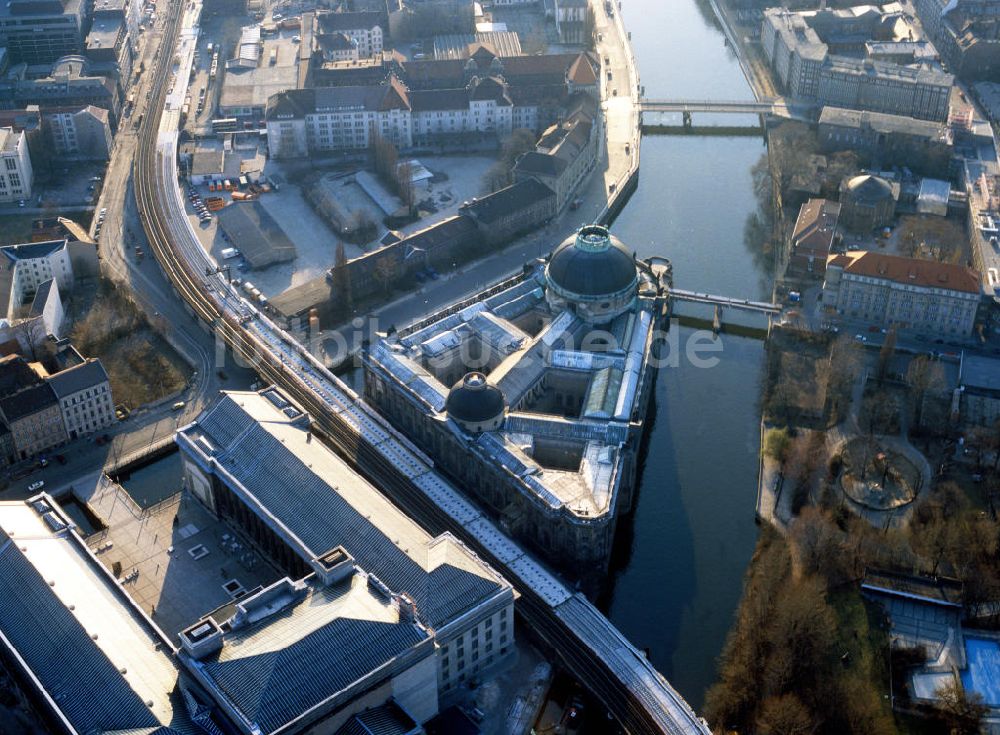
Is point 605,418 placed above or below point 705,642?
above

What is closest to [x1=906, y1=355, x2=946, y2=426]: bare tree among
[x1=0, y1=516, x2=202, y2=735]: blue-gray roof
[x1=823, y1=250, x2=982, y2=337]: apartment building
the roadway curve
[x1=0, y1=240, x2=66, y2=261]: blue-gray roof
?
[x1=823, y1=250, x2=982, y2=337]: apartment building

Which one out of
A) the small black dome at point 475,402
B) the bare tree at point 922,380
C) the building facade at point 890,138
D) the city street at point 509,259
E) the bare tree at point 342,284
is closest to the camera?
the small black dome at point 475,402

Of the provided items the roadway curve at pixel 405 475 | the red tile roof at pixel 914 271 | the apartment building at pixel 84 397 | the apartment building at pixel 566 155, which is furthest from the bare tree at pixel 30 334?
the red tile roof at pixel 914 271

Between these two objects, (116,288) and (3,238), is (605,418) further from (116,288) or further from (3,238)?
(3,238)

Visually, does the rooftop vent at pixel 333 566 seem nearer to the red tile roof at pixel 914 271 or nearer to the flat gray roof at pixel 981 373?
the flat gray roof at pixel 981 373

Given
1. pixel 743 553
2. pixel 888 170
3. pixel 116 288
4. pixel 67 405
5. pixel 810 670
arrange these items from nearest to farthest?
pixel 810 670 → pixel 743 553 → pixel 67 405 → pixel 116 288 → pixel 888 170

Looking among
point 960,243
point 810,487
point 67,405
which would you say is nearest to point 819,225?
point 960,243

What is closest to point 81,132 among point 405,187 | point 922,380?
point 405,187
